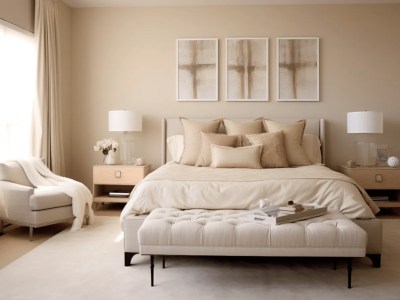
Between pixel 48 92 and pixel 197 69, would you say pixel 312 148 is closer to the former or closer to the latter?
pixel 197 69

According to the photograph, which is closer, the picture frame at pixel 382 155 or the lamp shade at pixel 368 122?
the lamp shade at pixel 368 122

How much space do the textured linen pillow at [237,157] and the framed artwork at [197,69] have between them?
1.42m

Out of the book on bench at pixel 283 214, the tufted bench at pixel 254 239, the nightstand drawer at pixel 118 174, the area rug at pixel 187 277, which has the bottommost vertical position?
the area rug at pixel 187 277

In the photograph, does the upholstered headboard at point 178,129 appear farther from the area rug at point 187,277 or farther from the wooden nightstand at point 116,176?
the area rug at point 187,277

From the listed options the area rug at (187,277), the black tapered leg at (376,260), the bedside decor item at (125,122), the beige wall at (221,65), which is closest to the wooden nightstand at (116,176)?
the bedside decor item at (125,122)

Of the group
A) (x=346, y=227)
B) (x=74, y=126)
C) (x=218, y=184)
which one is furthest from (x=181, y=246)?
(x=74, y=126)

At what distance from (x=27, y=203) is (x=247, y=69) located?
129 inches

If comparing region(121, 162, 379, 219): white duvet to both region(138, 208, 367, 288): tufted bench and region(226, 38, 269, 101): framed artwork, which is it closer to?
region(138, 208, 367, 288): tufted bench

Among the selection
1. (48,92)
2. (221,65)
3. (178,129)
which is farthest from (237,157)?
(48,92)

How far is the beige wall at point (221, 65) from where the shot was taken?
5758mm

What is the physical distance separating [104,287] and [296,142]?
2.97 metres

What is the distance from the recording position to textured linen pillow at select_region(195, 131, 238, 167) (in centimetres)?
489

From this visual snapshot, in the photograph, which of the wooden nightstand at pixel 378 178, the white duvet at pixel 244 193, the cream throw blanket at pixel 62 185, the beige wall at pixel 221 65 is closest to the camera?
the white duvet at pixel 244 193

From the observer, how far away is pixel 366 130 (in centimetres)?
528
